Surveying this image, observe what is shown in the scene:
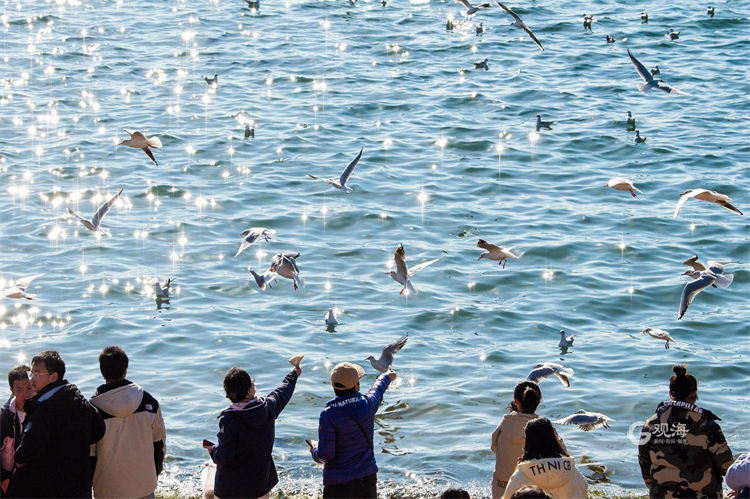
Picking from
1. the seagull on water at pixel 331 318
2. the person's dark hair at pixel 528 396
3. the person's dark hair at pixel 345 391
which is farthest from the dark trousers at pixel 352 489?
the seagull on water at pixel 331 318

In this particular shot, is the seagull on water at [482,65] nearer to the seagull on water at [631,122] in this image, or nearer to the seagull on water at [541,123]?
the seagull on water at [541,123]

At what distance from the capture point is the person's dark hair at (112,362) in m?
6.52

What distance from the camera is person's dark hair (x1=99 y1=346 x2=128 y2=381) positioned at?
21.4 feet

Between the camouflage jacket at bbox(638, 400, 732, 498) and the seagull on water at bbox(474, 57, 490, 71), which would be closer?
the camouflage jacket at bbox(638, 400, 732, 498)

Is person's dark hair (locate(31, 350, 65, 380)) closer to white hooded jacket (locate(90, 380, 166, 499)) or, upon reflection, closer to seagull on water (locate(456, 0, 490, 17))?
white hooded jacket (locate(90, 380, 166, 499))

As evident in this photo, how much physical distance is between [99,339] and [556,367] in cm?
673

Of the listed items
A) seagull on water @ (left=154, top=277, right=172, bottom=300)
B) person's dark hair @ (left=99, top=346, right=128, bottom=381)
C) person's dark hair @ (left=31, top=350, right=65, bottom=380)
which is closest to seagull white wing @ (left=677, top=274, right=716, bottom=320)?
person's dark hair @ (left=99, top=346, right=128, bottom=381)

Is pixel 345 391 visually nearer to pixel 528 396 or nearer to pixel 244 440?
pixel 244 440

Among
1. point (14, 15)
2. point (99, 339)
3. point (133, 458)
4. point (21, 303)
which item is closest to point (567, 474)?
point (133, 458)

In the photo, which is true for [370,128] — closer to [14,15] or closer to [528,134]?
[528,134]

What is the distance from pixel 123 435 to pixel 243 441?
0.70m

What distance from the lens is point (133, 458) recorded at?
673 cm

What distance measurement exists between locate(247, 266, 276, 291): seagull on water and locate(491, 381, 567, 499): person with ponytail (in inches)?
203

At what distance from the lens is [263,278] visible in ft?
42.7
